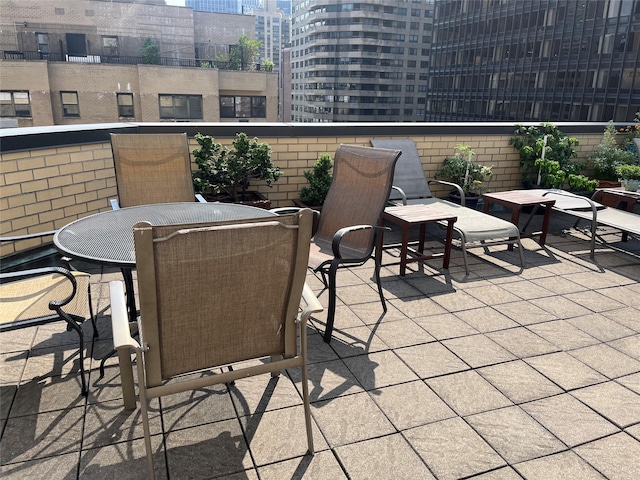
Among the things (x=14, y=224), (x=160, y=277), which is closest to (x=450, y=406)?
(x=160, y=277)

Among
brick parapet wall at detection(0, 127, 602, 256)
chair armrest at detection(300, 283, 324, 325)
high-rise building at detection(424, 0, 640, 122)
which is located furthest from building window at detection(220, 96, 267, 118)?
chair armrest at detection(300, 283, 324, 325)

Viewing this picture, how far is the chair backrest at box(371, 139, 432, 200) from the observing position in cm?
555

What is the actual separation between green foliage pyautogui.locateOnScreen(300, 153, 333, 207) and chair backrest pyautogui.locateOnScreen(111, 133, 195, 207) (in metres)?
1.68

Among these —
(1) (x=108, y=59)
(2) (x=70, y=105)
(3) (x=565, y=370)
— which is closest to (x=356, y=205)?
(3) (x=565, y=370)

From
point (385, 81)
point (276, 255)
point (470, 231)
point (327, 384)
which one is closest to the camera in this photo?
point (276, 255)

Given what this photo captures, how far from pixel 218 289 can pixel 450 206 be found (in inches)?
150

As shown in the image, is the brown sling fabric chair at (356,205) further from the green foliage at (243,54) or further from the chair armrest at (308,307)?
the green foliage at (243,54)

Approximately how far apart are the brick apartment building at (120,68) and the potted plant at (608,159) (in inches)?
1072

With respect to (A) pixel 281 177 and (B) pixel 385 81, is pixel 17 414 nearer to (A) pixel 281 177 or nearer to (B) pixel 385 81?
(A) pixel 281 177

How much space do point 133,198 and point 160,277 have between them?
2502mm

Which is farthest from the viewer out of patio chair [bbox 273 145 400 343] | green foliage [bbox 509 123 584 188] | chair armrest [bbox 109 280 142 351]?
green foliage [bbox 509 123 584 188]

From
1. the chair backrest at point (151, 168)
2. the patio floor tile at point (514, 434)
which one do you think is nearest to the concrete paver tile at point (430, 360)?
the patio floor tile at point (514, 434)

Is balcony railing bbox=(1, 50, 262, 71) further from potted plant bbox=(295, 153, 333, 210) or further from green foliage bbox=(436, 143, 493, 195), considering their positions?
potted plant bbox=(295, 153, 333, 210)

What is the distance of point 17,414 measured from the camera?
7.50 feet
